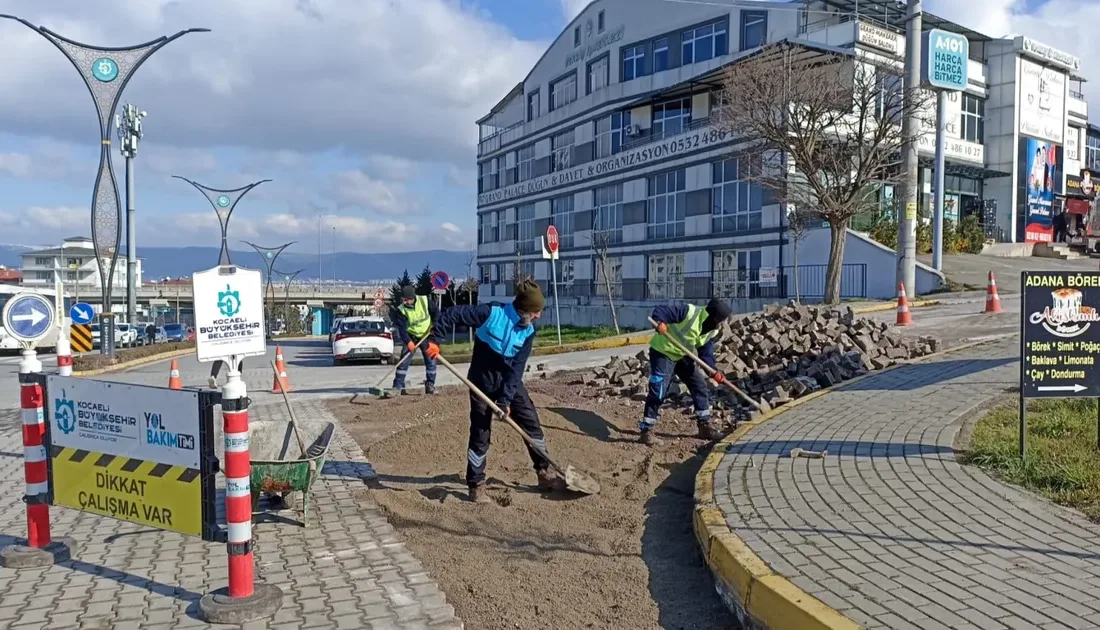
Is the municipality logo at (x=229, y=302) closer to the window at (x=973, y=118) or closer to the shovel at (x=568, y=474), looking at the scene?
the shovel at (x=568, y=474)

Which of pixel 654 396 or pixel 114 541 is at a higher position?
pixel 654 396

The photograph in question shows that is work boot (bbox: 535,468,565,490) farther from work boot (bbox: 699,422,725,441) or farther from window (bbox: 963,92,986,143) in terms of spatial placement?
window (bbox: 963,92,986,143)

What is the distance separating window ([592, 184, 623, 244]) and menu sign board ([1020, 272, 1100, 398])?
106ft

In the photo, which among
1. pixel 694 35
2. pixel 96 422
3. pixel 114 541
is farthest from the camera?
pixel 694 35

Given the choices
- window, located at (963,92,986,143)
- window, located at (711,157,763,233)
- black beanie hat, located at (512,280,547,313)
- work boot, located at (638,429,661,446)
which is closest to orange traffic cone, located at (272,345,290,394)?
black beanie hat, located at (512,280,547,313)

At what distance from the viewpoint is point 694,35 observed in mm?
Answer: 36125

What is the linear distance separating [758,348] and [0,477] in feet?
30.3

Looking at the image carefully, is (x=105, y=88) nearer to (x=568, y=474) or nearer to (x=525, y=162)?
(x=568, y=474)

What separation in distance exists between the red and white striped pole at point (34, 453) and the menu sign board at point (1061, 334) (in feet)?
22.5

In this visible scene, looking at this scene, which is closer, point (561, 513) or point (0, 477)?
point (561, 513)

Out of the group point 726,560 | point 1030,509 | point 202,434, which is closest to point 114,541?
point 202,434

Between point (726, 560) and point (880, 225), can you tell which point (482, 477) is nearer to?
point (726, 560)

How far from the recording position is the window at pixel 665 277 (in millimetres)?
35031

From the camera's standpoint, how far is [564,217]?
4478cm
